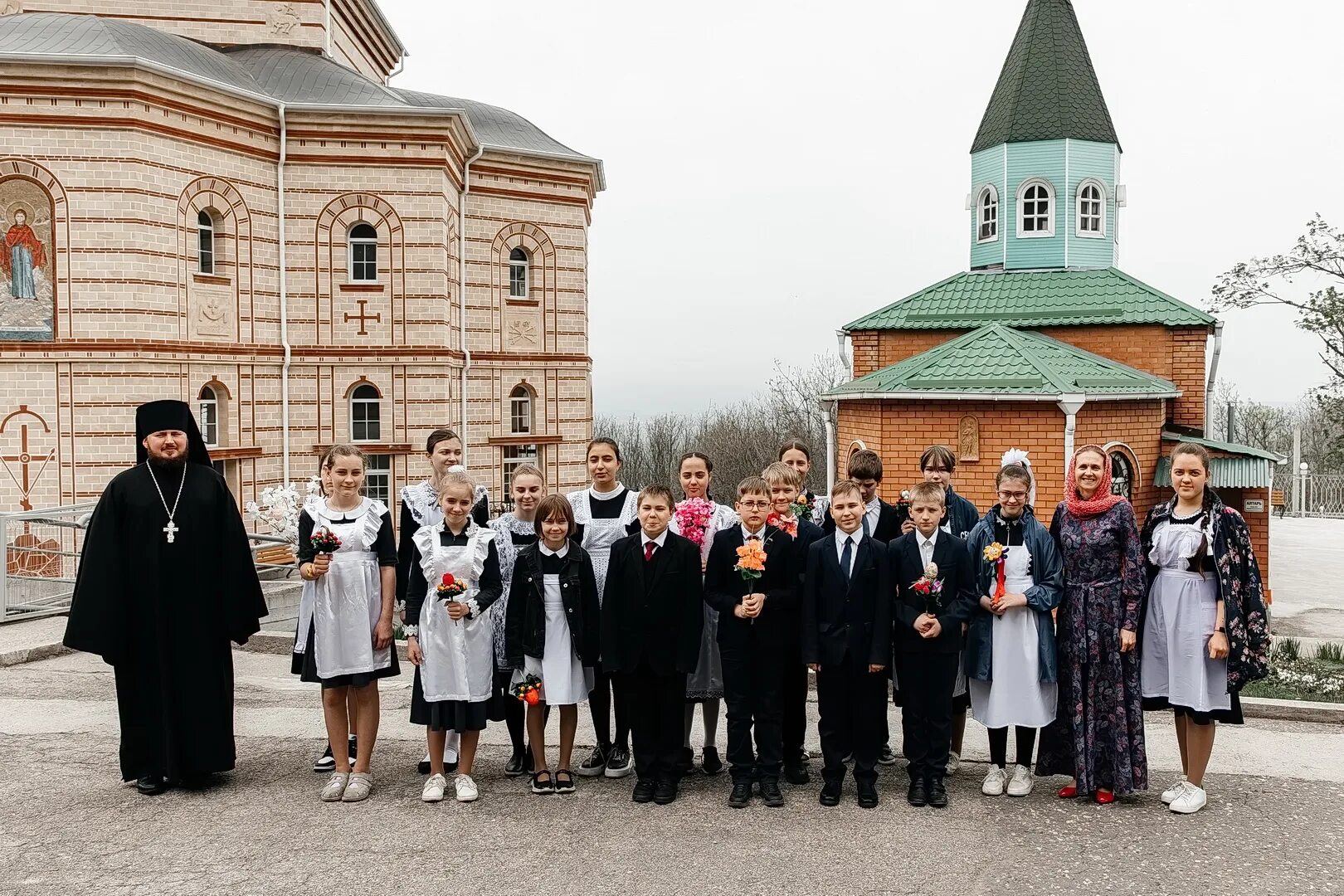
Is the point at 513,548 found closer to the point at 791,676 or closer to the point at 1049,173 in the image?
the point at 791,676

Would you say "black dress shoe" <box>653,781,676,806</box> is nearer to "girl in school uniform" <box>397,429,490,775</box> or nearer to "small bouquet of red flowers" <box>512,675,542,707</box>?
"small bouquet of red flowers" <box>512,675,542,707</box>

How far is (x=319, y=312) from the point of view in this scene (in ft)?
61.1

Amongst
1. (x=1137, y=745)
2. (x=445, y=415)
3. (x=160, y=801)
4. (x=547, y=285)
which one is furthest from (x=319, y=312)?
(x=1137, y=745)

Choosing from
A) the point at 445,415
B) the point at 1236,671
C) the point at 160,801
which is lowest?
the point at 160,801

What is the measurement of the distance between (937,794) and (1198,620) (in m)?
1.77

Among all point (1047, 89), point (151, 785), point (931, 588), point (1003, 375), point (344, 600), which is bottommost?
point (151, 785)

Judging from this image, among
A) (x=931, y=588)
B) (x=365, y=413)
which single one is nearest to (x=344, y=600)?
(x=931, y=588)

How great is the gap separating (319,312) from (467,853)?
581 inches

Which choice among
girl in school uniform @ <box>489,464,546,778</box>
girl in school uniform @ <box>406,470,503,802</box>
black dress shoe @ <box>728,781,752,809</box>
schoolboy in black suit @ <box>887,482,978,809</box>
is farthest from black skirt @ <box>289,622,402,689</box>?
schoolboy in black suit @ <box>887,482,978,809</box>

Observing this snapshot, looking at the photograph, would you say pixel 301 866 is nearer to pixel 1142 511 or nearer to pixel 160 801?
pixel 160 801

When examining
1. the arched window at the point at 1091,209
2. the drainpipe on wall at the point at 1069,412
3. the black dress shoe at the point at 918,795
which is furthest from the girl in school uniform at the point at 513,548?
the arched window at the point at 1091,209

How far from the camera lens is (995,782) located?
628 centimetres

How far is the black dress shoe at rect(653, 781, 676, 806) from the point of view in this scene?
20.2 ft

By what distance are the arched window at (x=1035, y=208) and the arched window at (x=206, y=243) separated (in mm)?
14146
